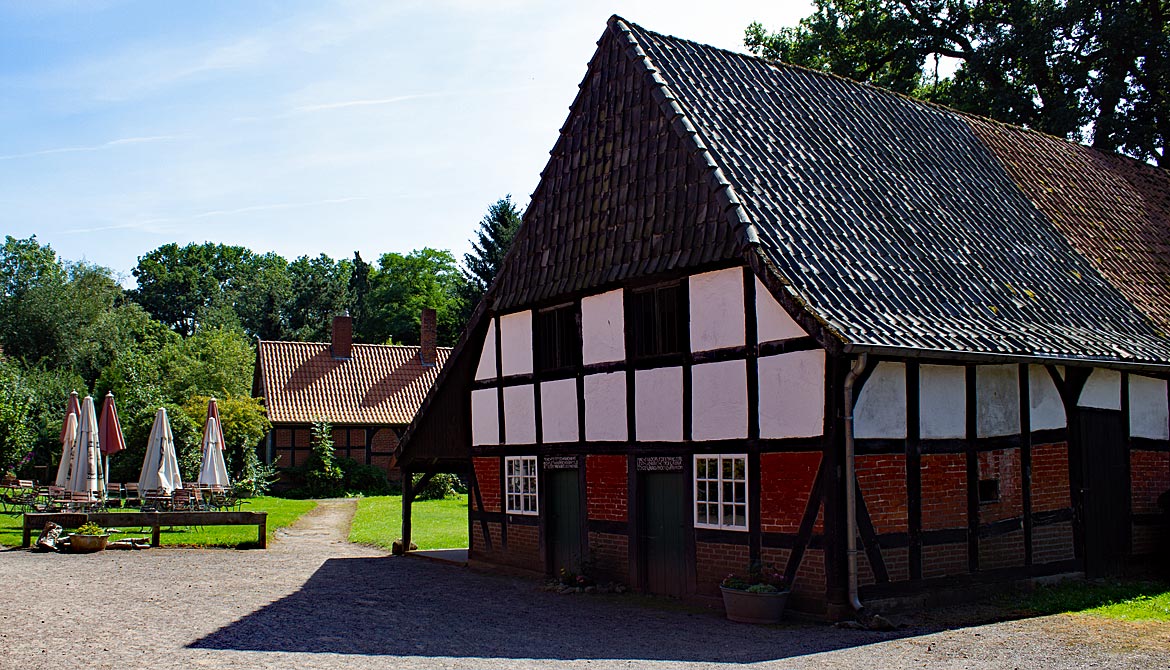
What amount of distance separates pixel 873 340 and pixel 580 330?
18.7ft

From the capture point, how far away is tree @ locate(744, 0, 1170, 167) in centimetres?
2772

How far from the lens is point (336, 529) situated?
2728 centimetres

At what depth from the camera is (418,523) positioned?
28688 mm

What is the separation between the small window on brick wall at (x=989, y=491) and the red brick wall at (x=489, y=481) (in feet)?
27.1

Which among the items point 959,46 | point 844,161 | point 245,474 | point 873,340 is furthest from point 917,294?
point 245,474

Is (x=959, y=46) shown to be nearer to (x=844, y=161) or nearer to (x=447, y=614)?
(x=844, y=161)

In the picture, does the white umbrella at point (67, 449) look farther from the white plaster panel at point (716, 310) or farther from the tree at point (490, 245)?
the tree at point (490, 245)

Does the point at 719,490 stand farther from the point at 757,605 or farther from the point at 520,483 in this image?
the point at 520,483

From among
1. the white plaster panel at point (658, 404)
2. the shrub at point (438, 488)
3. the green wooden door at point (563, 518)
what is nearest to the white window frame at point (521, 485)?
the green wooden door at point (563, 518)

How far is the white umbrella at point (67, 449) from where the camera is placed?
80.0 feet

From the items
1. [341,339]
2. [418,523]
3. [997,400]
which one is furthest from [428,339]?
[997,400]

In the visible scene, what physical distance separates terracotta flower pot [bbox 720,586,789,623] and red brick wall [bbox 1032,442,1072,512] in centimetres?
424

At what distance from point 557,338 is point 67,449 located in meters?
13.7

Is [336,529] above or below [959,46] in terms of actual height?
below
